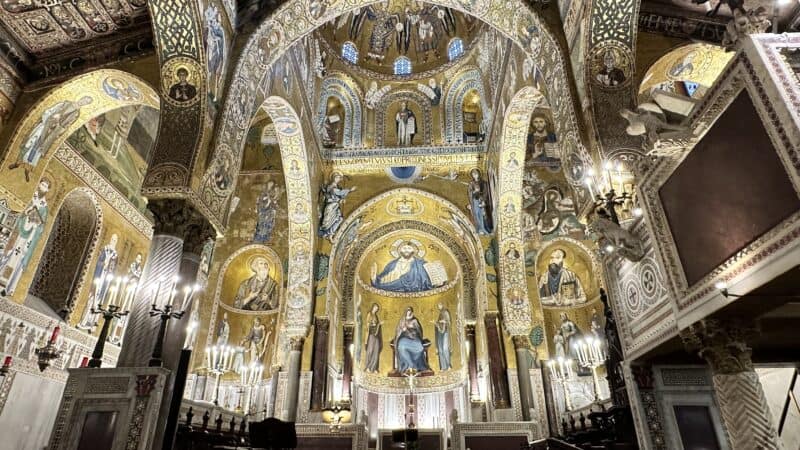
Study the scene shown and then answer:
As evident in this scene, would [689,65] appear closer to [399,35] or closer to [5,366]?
[399,35]

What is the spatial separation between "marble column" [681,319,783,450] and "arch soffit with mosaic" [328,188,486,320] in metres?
9.44

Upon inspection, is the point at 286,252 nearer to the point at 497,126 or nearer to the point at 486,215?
the point at 486,215

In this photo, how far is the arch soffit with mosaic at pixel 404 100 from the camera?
1571 cm

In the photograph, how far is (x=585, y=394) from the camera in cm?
1206

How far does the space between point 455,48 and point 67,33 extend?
11.7 metres

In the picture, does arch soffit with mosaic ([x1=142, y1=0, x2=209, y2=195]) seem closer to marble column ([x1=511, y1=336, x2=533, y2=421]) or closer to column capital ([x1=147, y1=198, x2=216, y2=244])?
column capital ([x1=147, y1=198, x2=216, y2=244])

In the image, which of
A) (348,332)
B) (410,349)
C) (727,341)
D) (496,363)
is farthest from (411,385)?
(727,341)

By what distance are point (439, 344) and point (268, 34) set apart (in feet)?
38.1

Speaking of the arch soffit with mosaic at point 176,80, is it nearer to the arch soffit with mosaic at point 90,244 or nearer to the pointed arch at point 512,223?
the arch soffit with mosaic at point 90,244

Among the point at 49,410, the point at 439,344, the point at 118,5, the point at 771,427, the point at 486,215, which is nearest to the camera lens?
the point at 771,427

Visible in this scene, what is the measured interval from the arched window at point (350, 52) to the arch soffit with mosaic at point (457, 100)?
3.70 meters

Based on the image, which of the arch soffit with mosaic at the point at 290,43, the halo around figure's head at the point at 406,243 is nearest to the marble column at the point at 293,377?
the halo around figure's head at the point at 406,243

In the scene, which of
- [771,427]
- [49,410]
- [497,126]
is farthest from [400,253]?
[771,427]

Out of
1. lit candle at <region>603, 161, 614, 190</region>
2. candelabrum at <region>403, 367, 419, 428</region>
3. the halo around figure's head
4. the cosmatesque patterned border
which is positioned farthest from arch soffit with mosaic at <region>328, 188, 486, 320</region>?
the cosmatesque patterned border
